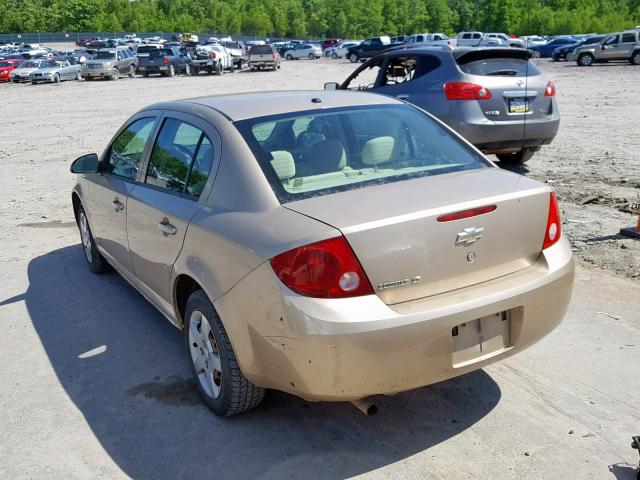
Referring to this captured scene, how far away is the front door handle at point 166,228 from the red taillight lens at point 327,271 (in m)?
1.18

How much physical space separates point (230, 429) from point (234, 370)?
0.37 meters

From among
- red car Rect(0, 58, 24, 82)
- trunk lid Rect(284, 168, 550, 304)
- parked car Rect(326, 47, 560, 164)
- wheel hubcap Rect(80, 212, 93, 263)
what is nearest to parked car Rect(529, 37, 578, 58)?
red car Rect(0, 58, 24, 82)

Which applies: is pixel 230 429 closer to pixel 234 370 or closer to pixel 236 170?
pixel 234 370

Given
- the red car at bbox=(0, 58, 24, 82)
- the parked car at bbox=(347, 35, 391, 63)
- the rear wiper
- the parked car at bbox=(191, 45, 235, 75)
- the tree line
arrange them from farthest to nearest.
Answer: the tree line < the parked car at bbox=(347, 35, 391, 63) < the parked car at bbox=(191, 45, 235, 75) < the red car at bbox=(0, 58, 24, 82) < the rear wiper

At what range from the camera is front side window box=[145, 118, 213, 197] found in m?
3.90

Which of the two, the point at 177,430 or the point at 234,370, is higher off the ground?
the point at 234,370

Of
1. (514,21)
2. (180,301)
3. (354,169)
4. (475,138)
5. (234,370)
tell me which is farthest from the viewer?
(514,21)

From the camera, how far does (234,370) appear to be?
350cm

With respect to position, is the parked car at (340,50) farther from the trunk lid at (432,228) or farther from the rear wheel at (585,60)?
the trunk lid at (432,228)

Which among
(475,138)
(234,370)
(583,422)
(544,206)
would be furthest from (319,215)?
(475,138)

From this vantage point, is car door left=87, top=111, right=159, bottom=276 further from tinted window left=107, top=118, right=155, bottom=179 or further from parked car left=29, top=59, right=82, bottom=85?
parked car left=29, top=59, right=82, bottom=85

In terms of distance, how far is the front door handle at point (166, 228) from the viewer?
394cm

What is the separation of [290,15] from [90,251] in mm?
141125

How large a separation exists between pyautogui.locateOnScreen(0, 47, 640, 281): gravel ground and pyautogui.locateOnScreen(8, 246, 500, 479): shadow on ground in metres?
2.78
